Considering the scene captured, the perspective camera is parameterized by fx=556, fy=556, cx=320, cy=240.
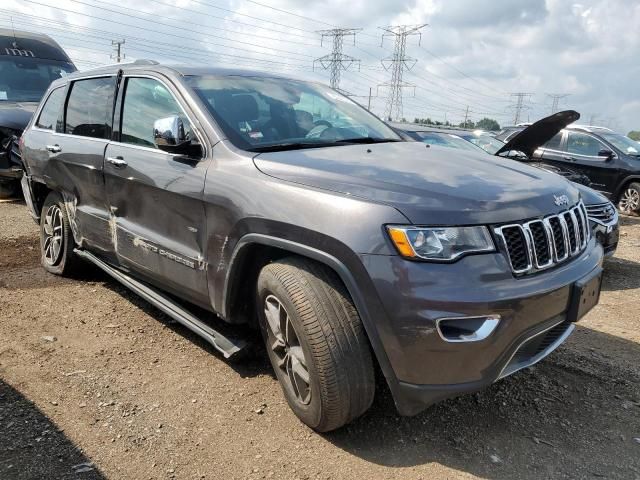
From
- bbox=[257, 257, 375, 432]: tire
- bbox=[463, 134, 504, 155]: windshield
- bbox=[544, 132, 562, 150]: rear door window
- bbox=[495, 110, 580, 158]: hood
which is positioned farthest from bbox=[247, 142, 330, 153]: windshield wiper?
bbox=[544, 132, 562, 150]: rear door window

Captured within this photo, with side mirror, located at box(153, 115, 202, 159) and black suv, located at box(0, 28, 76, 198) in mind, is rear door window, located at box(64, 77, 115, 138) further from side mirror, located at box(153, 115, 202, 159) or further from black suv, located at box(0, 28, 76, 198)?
black suv, located at box(0, 28, 76, 198)

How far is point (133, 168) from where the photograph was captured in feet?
11.8

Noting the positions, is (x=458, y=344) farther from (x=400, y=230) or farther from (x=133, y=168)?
(x=133, y=168)

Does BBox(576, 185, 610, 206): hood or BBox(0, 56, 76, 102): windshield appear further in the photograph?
BBox(0, 56, 76, 102): windshield

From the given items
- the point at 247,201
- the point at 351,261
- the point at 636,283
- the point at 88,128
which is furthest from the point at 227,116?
the point at 636,283

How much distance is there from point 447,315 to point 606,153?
9.74 meters

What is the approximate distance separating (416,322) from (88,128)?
3.23 meters

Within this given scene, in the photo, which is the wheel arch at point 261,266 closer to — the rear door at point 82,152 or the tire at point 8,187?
the rear door at point 82,152

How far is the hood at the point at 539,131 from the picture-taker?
627 centimetres

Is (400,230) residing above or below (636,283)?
above

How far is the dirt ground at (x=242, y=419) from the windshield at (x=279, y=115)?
1425 mm

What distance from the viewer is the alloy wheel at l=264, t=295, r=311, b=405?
2723 mm

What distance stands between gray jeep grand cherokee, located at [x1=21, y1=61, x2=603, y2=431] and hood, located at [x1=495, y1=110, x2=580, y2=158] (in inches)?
125

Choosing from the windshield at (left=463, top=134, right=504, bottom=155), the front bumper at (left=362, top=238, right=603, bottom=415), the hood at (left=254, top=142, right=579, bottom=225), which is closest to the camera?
the front bumper at (left=362, top=238, right=603, bottom=415)
